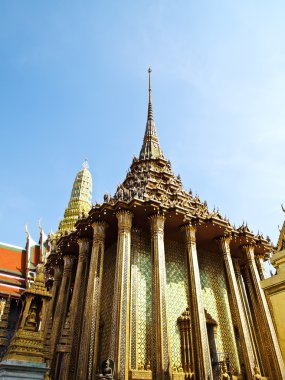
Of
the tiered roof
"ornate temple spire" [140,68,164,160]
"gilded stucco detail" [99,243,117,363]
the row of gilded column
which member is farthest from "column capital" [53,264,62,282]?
"ornate temple spire" [140,68,164,160]

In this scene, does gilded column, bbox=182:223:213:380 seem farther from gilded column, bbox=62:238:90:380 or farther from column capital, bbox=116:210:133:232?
gilded column, bbox=62:238:90:380

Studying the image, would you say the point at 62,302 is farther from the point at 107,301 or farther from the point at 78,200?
the point at 78,200

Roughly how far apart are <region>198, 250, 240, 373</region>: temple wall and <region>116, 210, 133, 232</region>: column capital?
5499mm

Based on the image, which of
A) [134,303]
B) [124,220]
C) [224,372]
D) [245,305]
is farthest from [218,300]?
A: [124,220]

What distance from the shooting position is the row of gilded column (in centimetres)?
1191

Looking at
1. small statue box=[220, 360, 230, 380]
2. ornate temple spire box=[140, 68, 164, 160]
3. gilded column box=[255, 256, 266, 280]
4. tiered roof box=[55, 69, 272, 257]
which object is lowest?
small statue box=[220, 360, 230, 380]

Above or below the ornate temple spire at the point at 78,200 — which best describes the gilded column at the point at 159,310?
below

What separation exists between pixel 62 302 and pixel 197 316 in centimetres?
733

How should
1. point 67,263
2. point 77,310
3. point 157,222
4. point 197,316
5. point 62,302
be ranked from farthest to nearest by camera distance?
point 67,263
point 62,302
point 157,222
point 77,310
point 197,316

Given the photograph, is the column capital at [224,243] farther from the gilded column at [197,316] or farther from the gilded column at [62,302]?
the gilded column at [62,302]

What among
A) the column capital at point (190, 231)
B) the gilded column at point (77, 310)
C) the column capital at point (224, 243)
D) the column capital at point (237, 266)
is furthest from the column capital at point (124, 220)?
the column capital at point (237, 266)

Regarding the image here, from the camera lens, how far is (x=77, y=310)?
15078mm

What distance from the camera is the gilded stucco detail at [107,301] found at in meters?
14.2

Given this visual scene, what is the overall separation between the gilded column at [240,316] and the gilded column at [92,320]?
617 centimetres
